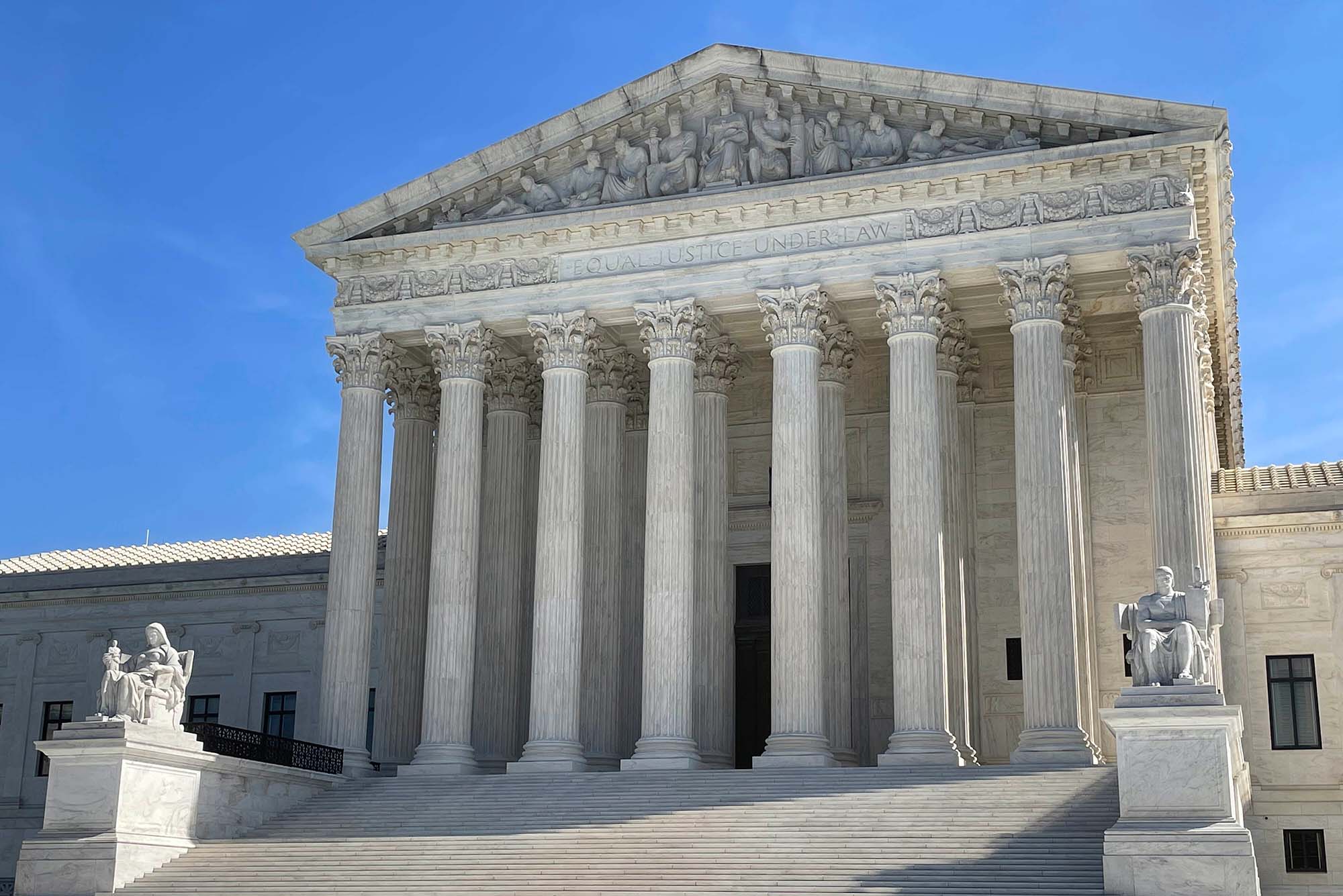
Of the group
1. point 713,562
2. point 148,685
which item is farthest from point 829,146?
point 148,685

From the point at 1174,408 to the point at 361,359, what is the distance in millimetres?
19739

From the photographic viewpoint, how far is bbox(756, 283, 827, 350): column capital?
3728 centimetres

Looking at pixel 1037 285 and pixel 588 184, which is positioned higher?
pixel 588 184

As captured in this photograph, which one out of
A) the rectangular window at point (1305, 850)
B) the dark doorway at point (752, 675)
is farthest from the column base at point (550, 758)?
the rectangular window at point (1305, 850)

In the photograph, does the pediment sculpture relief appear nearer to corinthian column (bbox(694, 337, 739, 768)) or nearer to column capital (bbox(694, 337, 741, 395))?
column capital (bbox(694, 337, 741, 395))

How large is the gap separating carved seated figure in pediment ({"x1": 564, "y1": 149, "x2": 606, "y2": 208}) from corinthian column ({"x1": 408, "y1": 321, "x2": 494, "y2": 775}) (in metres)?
3.92

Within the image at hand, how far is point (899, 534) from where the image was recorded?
35.5 metres

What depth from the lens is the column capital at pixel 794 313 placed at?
37281mm

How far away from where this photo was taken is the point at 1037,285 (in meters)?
35.5

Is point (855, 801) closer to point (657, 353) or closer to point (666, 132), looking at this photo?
point (657, 353)

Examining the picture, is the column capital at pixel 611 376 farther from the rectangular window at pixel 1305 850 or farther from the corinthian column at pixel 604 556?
the rectangular window at pixel 1305 850

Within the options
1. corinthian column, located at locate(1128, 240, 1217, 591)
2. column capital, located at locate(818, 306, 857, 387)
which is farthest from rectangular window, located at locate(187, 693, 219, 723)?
corinthian column, located at locate(1128, 240, 1217, 591)

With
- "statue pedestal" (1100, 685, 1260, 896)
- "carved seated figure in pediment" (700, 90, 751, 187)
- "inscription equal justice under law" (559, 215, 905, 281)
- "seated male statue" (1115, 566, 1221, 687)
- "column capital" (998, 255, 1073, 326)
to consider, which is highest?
"carved seated figure in pediment" (700, 90, 751, 187)

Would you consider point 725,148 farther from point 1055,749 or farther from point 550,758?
point 1055,749
